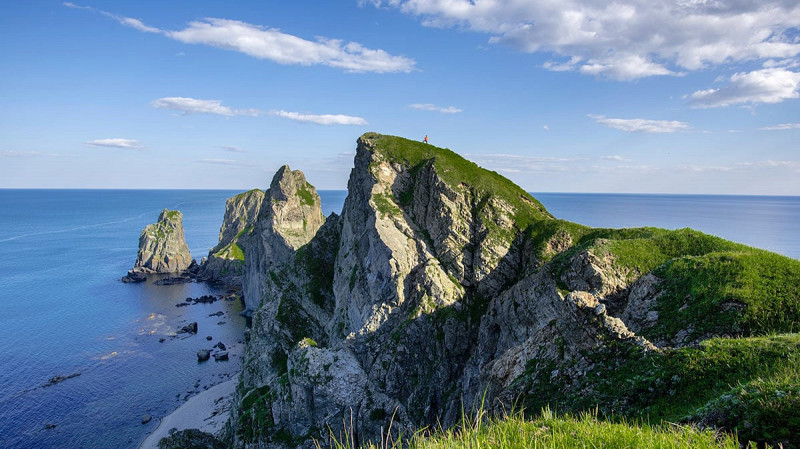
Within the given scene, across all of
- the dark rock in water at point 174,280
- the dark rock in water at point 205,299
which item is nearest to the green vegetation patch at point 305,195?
the dark rock in water at point 205,299

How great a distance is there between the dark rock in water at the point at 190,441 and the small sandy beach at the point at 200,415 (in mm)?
8591

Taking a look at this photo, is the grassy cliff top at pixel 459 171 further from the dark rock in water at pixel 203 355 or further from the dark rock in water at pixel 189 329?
the dark rock in water at pixel 189 329

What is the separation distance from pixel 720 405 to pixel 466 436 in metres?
7.14

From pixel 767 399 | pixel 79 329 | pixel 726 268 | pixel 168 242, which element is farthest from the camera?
pixel 168 242

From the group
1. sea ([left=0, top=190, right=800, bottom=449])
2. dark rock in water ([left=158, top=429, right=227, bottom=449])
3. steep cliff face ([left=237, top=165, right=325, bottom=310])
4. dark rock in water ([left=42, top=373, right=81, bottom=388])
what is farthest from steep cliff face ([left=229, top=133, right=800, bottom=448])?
steep cliff face ([left=237, top=165, right=325, bottom=310])

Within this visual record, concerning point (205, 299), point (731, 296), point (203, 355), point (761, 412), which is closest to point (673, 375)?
point (761, 412)

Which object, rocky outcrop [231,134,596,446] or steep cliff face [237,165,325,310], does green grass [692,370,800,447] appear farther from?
steep cliff face [237,165,325,310]

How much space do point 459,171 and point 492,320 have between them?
21.2m

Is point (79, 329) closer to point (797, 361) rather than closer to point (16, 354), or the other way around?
point (16, 354)

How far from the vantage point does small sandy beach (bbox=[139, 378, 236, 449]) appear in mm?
52531

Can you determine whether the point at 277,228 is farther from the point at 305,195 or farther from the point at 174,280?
the point at 174,280

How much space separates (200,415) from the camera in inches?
2247

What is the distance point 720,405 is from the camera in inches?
346

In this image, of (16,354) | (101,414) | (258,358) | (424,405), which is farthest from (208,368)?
(424,405)
